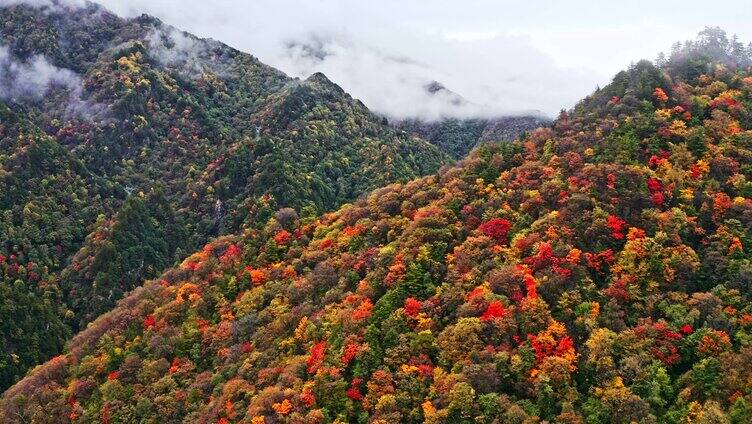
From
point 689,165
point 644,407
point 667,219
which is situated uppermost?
point 689,165

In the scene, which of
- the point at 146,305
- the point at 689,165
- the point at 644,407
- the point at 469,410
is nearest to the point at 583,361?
the point at 644,407

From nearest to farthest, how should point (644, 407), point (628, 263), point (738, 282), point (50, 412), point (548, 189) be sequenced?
point (644, 407) → point (738, 282) → point (628, 263) → point (548, 189) → point (50, 412)

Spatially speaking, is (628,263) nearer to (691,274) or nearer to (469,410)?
(691,274)

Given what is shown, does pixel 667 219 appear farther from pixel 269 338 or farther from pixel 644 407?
pixel 269 338

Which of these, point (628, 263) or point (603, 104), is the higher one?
point (603, 104)

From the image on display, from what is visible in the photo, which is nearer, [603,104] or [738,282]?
[738,282]

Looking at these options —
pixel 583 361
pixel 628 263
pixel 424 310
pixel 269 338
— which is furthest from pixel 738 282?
pixel 269 338

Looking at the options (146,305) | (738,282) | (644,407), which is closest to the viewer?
(644,407)
